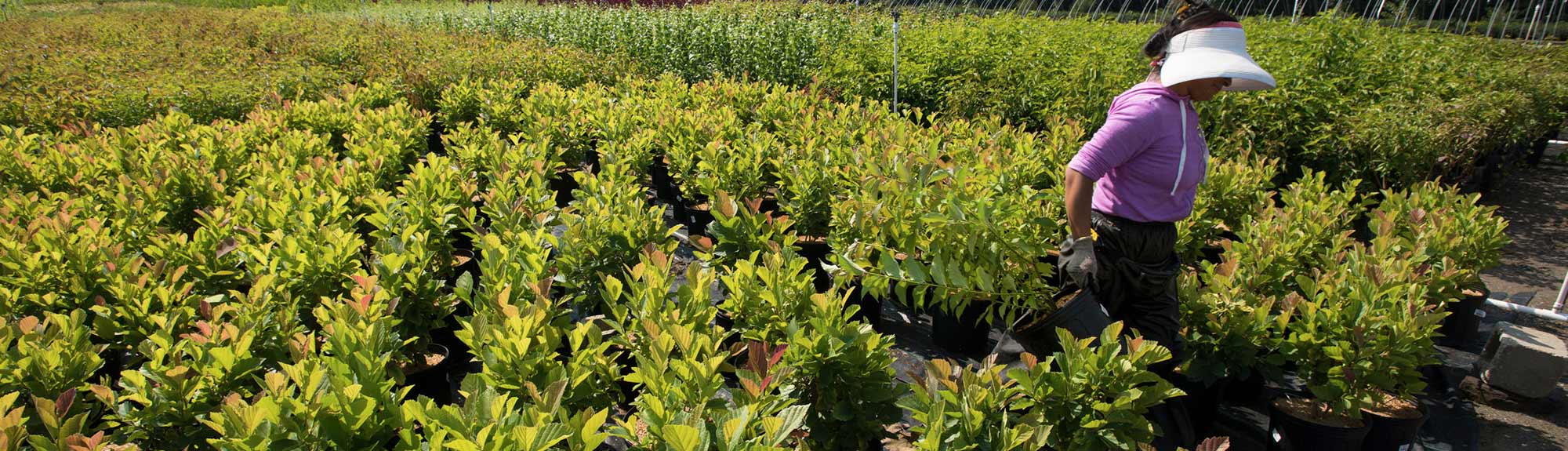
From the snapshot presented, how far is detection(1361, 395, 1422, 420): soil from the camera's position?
265 centimetres

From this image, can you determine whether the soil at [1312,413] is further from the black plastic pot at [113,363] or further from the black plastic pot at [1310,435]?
the black plastic pot at [113,363]

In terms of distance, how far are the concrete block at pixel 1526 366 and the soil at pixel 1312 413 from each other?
1.15 m

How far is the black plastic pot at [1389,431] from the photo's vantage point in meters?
2.62

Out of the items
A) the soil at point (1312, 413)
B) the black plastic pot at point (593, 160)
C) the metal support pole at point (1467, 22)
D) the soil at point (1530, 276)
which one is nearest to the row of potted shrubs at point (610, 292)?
the soil at point (1312, 413)

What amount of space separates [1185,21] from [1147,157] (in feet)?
1.36

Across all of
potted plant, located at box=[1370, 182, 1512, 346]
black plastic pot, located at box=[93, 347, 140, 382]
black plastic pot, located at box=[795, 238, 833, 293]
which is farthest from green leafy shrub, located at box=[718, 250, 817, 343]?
potted plant, located at box=[1370, 182, 1512, 346]

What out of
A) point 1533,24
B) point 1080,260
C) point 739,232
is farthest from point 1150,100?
point 1533,24

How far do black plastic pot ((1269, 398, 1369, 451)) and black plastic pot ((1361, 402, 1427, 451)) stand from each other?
4cm

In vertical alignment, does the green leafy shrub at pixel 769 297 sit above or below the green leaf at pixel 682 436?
below

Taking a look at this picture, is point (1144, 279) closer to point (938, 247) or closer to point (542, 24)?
point (938, 247)

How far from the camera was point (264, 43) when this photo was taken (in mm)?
12422

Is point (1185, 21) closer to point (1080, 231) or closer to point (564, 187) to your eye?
point (1080, 231)

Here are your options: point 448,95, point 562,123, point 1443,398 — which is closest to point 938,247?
point 1443,398

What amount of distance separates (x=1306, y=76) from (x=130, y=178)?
7129 millimetres
